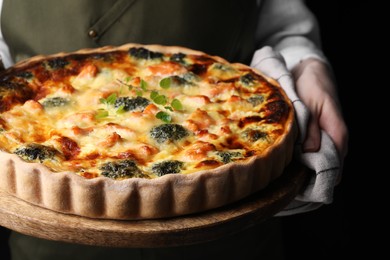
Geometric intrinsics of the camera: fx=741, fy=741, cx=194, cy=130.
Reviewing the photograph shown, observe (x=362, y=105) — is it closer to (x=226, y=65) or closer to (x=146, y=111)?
(x=226, y=65)

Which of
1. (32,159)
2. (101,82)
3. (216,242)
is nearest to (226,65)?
(101,82)

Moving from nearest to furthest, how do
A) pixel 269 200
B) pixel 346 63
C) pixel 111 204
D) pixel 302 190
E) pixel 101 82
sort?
pixel 111 204
pixel 269 200
pixel 302 190
pixel 101 82
pixel 346 63

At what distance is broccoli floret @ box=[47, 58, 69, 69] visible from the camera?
2763 millimetres

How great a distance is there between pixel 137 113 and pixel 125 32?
23.2 inches

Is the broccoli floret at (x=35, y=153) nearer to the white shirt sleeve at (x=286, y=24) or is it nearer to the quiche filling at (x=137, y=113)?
the quiche filling at (x=137, y=113)

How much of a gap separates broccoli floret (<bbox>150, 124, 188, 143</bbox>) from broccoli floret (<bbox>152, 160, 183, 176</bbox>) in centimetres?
15

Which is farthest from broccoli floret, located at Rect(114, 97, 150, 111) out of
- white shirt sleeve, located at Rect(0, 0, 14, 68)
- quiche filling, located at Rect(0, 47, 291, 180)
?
white shirt sleeve, located at Rect(0, 0, 14, 68)

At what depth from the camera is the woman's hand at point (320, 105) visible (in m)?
2.53

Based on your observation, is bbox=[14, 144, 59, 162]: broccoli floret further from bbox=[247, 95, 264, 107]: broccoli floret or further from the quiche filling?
bbox=[247, 95, 264, 107]: broccoli floret

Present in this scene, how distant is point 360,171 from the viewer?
4469 millimetres

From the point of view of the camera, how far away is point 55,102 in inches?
99.3

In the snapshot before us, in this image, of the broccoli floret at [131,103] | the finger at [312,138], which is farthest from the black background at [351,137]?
the broccoli floret at [131,103]

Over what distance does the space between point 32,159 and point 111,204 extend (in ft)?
0.95

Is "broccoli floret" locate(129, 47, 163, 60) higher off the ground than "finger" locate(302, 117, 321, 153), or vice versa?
"broccoli floret" locate(129, 47, 163, 60)
